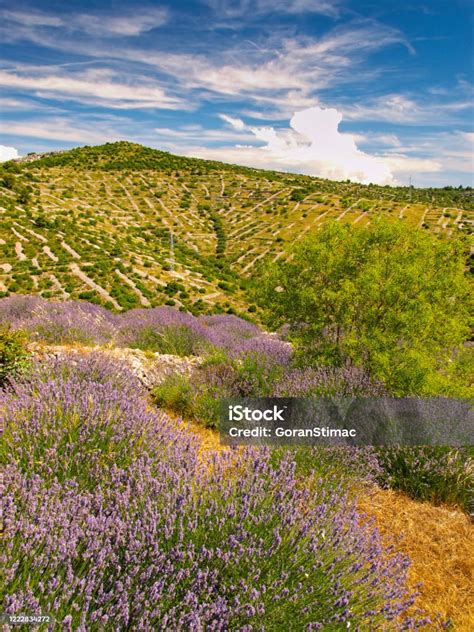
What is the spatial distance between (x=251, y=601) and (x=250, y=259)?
1601 inches

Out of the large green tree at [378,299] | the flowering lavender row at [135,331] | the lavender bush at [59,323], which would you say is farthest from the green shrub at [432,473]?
the lavender bush at [59,323]

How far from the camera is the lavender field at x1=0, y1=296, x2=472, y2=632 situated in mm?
1981

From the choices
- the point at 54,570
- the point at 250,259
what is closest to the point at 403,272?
the point at 54,570

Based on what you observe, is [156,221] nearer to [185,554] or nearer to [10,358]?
[10,358]

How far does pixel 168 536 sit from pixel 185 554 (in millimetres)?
128

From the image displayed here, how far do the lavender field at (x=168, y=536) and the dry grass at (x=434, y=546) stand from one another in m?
0.27

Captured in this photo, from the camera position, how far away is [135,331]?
10.1 meters

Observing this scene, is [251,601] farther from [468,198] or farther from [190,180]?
[468,198]

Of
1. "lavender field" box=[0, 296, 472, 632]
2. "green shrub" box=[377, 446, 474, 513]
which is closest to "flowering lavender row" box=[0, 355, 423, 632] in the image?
"lavender field" box=[0, 296, 472, 632]

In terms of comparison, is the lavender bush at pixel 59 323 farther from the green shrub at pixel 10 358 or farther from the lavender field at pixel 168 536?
the lavender field at pixel 168 536

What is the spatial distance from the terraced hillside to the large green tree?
670 mm

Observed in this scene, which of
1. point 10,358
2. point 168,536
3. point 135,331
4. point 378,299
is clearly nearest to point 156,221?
point 135,331

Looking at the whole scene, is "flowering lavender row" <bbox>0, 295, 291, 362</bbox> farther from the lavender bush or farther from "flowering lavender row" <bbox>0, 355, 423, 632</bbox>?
"flowering lavender row" <bbox>0, 355, 423, 632</bbox>

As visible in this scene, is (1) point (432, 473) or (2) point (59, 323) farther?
(2) point (59, 323)
